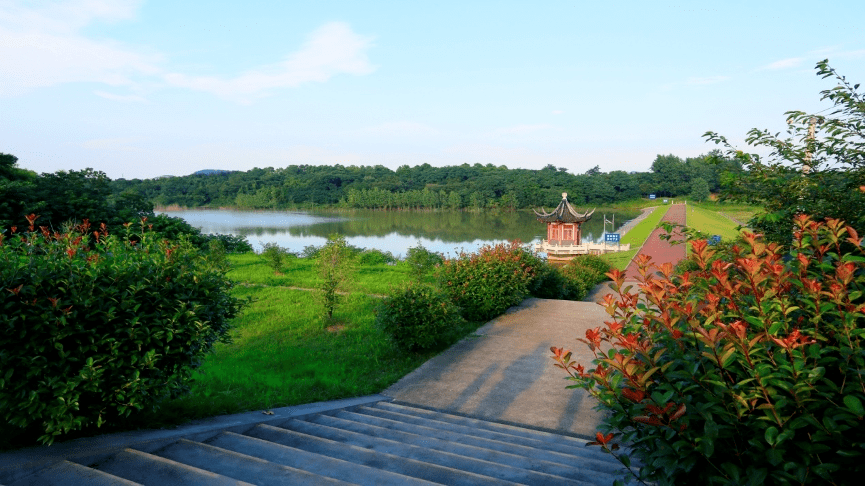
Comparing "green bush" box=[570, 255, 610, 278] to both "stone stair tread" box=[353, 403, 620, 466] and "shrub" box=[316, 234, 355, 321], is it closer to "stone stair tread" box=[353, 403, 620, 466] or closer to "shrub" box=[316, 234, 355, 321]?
"shrub" box=[316, 234, 355, 321]

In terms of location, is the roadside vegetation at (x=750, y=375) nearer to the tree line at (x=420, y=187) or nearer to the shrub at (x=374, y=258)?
the shrub at (x=374, y=258)

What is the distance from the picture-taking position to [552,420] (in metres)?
4.67

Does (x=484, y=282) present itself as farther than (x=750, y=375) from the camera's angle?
Yes

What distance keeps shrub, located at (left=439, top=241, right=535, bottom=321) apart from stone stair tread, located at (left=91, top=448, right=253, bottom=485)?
580 centimetres

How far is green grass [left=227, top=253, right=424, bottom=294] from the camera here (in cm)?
1256

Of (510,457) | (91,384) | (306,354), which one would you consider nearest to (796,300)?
(510,457)

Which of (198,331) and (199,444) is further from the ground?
(198,331)

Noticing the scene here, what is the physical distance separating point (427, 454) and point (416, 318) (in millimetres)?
3487

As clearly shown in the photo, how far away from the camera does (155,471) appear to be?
2.85 meters

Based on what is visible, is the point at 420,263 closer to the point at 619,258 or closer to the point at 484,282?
the point at 484,282

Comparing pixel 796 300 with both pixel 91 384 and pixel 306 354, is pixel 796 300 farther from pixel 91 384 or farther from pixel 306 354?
pixel 306 354

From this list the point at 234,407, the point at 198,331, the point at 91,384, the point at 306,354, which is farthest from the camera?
the point at 306,354

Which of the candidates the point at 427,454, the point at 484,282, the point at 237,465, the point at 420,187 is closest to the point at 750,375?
the point at 427,454

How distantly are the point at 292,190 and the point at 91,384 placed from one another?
84248 mm
